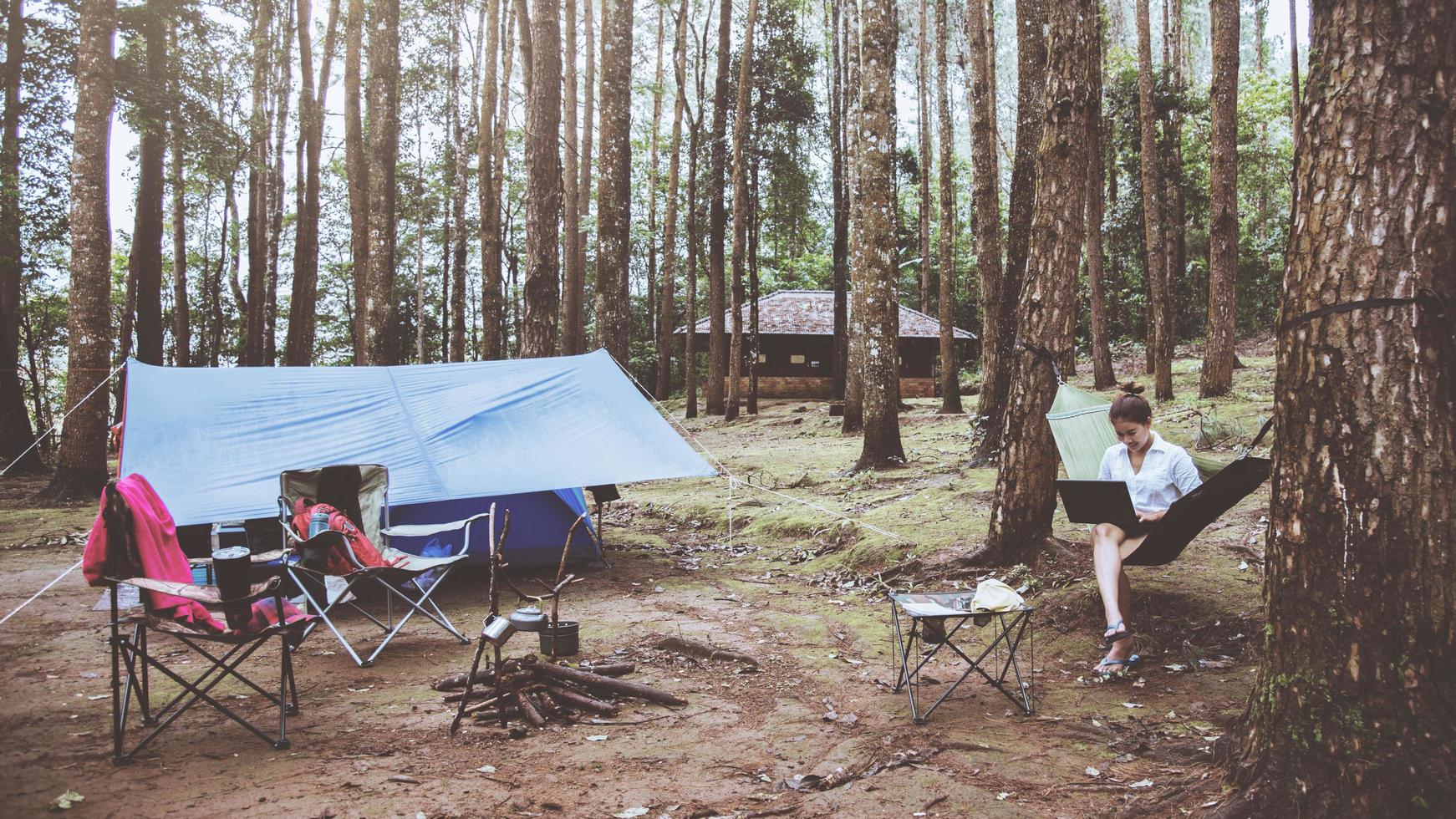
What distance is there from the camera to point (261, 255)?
1836cm

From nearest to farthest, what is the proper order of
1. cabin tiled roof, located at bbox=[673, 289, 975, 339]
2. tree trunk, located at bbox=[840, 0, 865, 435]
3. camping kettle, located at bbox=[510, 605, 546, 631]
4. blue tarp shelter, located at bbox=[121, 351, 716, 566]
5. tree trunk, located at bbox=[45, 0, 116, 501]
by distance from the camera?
camping kettle, located at bbox=[510, 605, 546, 631] < blue tarp shelter, located at bbox=[121, 351, 716, 566] < tree trunk, located at bbox=[840, 0, 865, 435] < tree trunk, located at bbox=[45, 0, 116, 501] < cabin tiled roof, located at bbox=[673, 289, 975, 339]

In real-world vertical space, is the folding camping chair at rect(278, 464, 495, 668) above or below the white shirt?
below

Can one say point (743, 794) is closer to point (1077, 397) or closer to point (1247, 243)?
point (1077, 397)

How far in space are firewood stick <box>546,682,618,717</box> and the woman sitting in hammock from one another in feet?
6.51

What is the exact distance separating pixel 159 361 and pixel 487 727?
1319 centimetres

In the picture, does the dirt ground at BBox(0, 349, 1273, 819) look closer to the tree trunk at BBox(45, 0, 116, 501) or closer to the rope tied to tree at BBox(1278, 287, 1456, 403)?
the rope tied to tree at BBox(1278, 287, 1456, 403)

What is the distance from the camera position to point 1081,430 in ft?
14.5

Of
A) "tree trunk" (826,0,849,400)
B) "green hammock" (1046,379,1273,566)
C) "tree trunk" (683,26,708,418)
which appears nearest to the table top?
"green hammock" (1046,379,1273,566)

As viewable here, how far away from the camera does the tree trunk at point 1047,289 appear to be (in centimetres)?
482

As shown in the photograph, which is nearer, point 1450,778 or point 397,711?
point 1450,778

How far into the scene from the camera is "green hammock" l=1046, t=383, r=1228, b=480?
14.3 feet

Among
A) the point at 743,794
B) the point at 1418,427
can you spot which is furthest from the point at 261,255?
the point at 1418,427

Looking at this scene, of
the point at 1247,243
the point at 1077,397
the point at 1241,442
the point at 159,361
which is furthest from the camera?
the point at 1247,243

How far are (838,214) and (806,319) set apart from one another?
5991 mm
